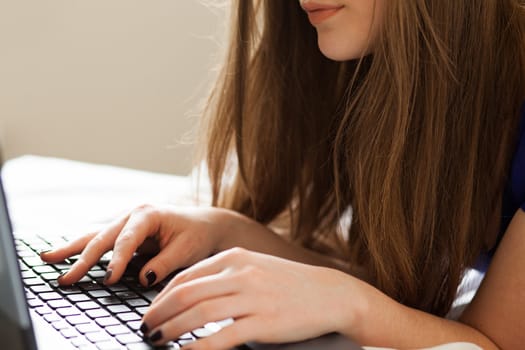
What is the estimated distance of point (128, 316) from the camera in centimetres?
72

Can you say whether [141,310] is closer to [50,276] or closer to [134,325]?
[134,325]

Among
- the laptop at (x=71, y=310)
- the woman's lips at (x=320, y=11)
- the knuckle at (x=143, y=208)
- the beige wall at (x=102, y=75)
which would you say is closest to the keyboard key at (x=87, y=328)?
the laptop at (x=71, y=310)

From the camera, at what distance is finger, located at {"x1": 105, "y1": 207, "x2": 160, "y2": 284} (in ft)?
2.68

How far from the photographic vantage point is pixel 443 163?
0.89 metres

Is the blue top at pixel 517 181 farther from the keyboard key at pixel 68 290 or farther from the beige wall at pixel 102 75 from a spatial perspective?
the beige wall at pixel 102 75

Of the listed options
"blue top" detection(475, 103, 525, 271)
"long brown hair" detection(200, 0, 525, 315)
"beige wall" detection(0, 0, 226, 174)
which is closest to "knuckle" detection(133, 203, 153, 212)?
"long brown hair" detection(200, 0, 525, 315)

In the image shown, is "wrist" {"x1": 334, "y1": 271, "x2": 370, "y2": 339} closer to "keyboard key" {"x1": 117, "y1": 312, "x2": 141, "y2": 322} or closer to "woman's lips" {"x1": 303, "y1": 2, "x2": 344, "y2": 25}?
"keyboard key" {"x1": 117, "y1": 312, "x2": 141, "y2": 322}

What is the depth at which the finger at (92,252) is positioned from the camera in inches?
31.9

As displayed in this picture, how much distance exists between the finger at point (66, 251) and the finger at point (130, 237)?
0.12ft

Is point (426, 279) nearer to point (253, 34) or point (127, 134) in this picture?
point (253, 34)

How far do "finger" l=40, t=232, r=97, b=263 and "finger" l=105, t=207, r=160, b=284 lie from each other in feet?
0.12

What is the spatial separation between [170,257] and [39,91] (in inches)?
57.7

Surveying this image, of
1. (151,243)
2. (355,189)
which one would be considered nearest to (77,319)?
(151,243)

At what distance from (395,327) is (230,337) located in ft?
0.58
